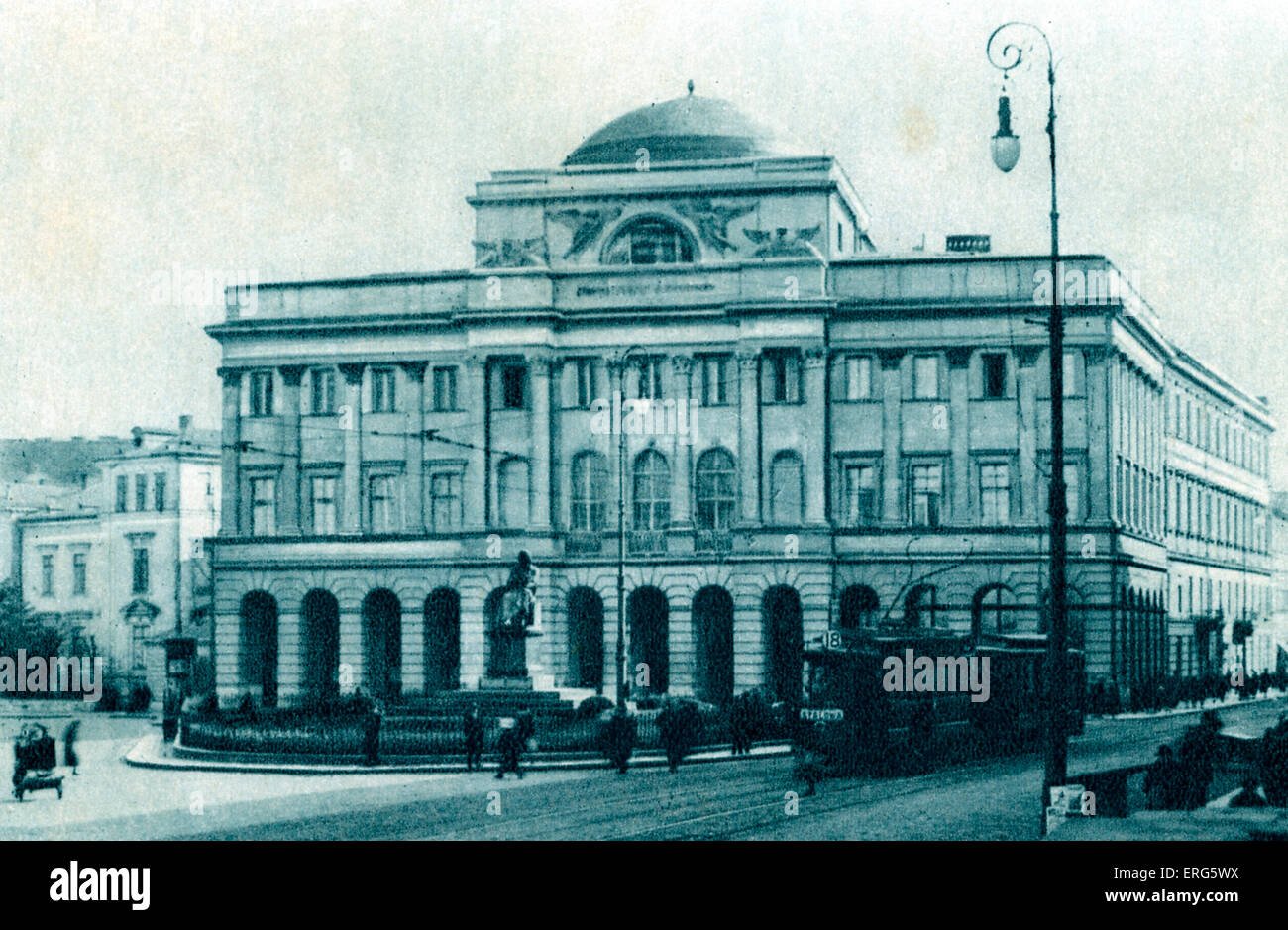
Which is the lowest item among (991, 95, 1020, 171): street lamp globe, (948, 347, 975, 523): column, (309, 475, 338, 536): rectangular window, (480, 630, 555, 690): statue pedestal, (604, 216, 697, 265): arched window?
(480, 630, 555, 690): statue pedestal

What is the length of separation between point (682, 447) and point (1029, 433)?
772 cm

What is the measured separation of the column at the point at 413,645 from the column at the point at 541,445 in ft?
14.0

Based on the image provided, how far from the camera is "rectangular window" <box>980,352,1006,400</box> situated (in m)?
44.4

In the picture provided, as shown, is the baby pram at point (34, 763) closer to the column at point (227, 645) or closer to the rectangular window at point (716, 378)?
the column at point (227, 645)

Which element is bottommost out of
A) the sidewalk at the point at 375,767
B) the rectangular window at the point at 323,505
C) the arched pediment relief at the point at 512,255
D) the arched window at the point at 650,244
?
the sidewalk at the point at 375,767

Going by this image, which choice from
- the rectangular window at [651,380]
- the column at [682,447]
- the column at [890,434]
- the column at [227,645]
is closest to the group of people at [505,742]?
the column at [682,447]

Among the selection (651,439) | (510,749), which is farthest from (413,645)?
(510,749)

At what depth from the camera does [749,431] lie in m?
43.0

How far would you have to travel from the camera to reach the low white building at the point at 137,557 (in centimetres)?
3722

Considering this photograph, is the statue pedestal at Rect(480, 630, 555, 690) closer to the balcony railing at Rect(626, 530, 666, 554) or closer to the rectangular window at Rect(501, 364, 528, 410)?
the balcony railing at Rect(626, 530, 666, 554)

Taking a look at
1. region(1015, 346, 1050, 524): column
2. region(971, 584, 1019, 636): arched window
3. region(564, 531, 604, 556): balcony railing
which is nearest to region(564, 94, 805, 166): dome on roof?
region(564, 531, 604, 556): balcony railing

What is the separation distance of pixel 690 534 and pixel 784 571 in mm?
2630

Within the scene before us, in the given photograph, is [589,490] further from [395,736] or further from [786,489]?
[395,736]

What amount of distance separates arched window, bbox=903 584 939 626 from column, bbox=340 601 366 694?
12158 millimetres
